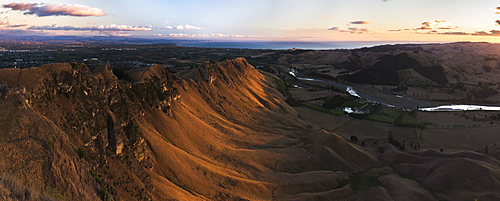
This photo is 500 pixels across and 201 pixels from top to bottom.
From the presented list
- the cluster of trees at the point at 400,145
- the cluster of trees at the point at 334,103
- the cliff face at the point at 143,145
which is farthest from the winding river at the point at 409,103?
the cliff face at the point at 143,145

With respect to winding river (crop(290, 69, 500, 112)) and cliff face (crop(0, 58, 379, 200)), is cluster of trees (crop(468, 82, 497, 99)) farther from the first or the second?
cliff face (crop(0, 58, 379, 200))

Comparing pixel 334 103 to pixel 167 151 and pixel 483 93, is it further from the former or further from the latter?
pixel 483 93

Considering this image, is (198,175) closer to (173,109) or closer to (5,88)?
(173,109)

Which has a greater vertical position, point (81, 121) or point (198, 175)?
point (81, 121)

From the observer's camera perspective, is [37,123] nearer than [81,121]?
Yes

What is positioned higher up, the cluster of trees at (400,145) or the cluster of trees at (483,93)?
the cluster of trees at (483,93)

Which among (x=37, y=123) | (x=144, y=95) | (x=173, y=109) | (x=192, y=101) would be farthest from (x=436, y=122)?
(x=37, y=123)

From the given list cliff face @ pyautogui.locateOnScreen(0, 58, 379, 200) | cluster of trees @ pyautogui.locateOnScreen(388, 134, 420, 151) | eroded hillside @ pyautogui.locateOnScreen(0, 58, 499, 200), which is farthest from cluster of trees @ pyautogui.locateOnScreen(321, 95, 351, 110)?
cliff face @ pyautogui.locateOnScreen(0, 58, 379, 200)

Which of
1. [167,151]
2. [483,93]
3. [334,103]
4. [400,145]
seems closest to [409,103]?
[334,103]

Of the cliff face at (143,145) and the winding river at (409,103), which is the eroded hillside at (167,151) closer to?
the cliff face at (143,145)
